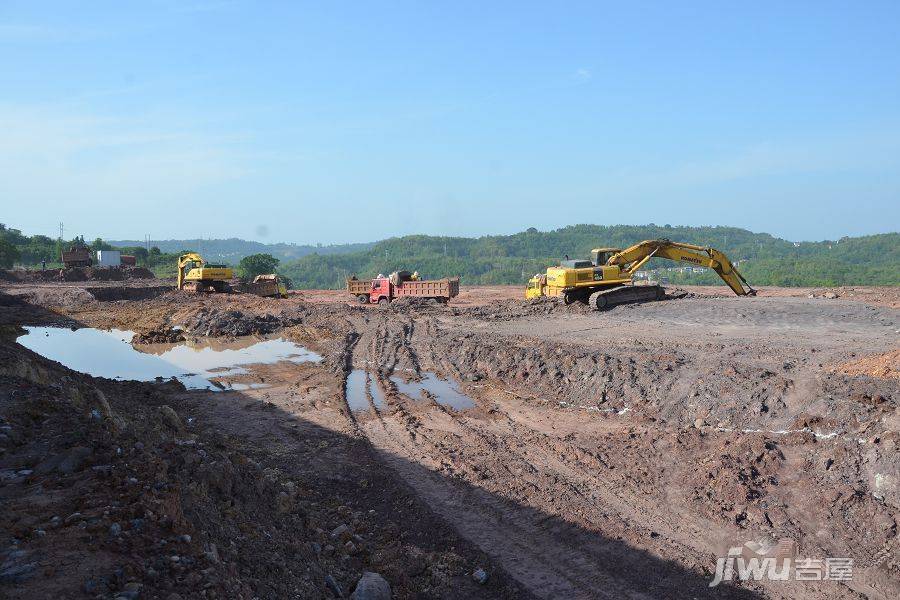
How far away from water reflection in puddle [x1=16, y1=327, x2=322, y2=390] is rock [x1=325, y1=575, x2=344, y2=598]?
10784 mm

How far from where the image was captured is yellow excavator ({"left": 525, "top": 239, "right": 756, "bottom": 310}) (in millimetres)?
23734

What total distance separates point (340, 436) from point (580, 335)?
9262 millimetres

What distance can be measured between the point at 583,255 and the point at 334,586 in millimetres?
103434

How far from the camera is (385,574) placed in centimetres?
630

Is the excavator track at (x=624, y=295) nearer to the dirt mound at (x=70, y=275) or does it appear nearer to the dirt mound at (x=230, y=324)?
the dirt mound at (x=230, y=324)

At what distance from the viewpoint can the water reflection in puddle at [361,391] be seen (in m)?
13.8

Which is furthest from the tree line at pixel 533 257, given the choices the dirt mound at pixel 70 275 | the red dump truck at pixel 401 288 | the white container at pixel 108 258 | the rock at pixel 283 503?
the rock at pixel 283 503

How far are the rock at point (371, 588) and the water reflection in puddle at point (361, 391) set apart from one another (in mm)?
7490

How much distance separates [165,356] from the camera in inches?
826

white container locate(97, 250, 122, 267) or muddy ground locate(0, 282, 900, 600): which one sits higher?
white container locate(97, 250, 122, 267)

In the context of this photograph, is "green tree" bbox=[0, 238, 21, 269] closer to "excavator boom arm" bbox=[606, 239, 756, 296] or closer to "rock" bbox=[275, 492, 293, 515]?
"excavator boom arm" bbox=[606, 239, 756, 296]

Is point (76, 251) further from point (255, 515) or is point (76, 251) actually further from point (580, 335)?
point (255, 515)

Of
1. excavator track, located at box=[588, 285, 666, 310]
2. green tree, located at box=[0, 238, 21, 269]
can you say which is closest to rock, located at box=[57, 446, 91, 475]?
excavator track, located at box=[588, 285, 666, 310]

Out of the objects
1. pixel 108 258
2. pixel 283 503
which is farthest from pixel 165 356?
pixel 108 258
